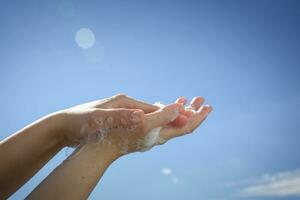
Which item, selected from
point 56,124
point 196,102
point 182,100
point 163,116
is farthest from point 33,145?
point 196,102

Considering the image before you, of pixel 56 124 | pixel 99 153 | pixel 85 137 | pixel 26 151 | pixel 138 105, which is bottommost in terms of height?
pixel 99 153

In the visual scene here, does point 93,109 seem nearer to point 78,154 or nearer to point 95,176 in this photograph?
point 78,154

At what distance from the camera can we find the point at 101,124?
9.30 ft

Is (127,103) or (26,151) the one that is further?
(127,103)

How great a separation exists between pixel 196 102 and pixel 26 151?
1647 millimetres

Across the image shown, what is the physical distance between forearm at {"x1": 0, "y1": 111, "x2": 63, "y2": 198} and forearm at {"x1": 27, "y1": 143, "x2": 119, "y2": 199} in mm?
422

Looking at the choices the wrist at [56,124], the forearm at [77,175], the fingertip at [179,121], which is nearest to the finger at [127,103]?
the fingertip at [179,121]

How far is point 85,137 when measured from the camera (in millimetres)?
2932

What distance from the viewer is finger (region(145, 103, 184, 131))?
2846 mm

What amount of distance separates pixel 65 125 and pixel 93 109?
295mm

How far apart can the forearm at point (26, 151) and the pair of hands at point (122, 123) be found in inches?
4.7

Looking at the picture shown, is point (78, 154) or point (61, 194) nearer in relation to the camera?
point (61, 194)

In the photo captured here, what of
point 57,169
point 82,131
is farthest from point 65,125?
point 57,169

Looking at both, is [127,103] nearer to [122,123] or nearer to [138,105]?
[138,105]
